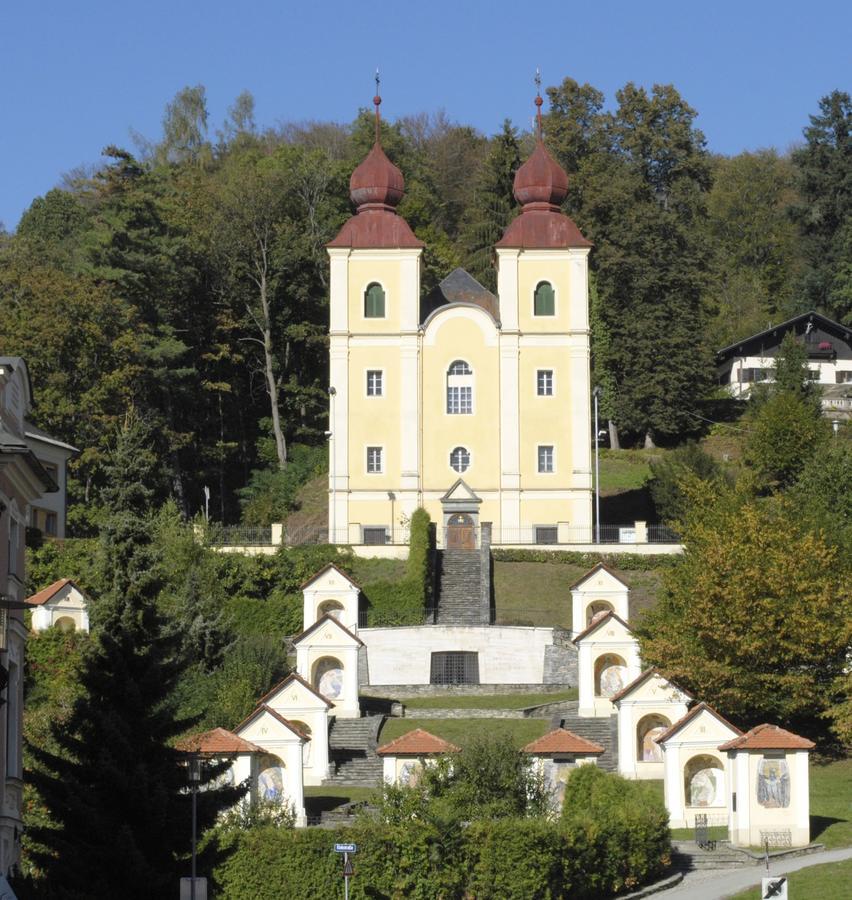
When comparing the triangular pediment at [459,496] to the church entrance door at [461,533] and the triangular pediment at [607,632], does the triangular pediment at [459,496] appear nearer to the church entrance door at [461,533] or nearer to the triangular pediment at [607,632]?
the church entrance door at [461,533]

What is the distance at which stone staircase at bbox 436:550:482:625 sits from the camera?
60.6 m

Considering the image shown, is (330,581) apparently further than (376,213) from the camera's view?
No

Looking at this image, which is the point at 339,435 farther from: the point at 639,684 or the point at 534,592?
the point at 639,684

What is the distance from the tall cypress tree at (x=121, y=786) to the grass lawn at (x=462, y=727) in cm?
1599

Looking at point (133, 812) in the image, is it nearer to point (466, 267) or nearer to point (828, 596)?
point (828, 596)

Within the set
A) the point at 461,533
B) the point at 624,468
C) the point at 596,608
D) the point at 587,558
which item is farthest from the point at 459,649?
the point at 624,468

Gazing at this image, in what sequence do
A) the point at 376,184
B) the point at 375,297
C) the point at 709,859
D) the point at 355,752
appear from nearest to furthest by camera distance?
the point at 709,859 < the point at 355,752 < the point at 375,297 < the point at 376,184

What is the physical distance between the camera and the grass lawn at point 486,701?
173ft

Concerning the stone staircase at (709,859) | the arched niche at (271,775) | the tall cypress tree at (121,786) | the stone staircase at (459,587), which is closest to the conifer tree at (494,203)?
the stone staircase at (459,587)

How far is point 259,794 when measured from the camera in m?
41.8

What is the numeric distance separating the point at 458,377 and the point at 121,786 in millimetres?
39737

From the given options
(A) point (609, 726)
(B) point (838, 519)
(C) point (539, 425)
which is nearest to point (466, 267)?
(C) point (539, 425)

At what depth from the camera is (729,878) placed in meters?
36.6

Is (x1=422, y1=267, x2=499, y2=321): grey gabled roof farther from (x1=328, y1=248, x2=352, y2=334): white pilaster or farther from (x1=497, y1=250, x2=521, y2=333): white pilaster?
(x1=328, y1=248, x2=352, y2=334): white pilaster
